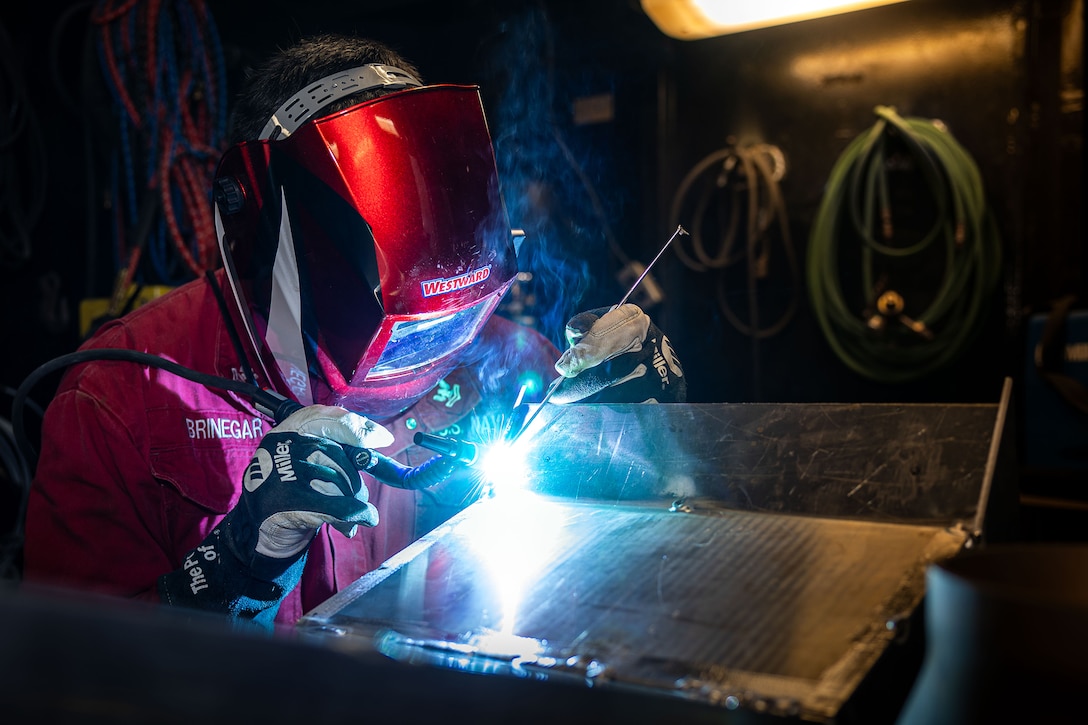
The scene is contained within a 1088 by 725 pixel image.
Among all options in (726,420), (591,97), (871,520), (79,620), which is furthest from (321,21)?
(79,620)

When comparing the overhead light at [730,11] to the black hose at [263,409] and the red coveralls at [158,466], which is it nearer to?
the red coveralls at [158,466]

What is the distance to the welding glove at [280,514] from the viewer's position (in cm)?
129

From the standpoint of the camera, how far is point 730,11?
295 centimetres

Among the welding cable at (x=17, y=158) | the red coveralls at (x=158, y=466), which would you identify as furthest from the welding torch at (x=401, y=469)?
the welding cable at (x=17, y=158)

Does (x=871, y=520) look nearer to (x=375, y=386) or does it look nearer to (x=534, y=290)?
(x=375, y=386)

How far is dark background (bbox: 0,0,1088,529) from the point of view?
3432mm

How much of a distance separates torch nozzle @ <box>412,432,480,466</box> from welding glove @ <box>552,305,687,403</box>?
1.36 feet

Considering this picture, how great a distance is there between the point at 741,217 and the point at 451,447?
3160 mm

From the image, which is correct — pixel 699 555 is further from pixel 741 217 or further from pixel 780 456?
pixel 741 217

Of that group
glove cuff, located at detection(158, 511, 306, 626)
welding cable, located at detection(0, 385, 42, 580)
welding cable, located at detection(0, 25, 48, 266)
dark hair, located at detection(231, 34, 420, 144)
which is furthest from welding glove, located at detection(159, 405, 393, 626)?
welding cable, located at detection(0, 25, 48, 266)

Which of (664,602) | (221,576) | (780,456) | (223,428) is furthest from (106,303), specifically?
(664,602)

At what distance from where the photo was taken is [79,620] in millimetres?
460

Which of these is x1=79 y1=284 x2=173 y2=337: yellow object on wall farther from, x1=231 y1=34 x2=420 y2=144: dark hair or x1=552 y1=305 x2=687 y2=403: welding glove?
x1=552 y1=305 x2=687 y2=403: welding glove

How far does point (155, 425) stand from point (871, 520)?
4.19 feet
